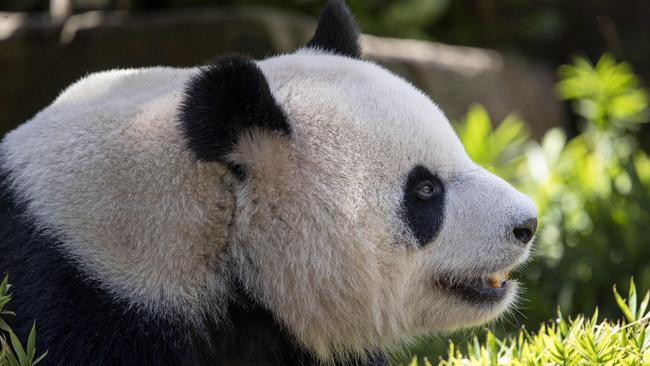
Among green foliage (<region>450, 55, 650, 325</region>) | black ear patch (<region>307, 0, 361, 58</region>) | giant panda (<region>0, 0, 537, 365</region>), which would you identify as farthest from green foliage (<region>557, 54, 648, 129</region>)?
giant panda (<region>0, 0, 537, 365</region>)

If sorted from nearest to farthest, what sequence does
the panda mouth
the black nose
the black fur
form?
the black fur, the black nose, the panda mouth

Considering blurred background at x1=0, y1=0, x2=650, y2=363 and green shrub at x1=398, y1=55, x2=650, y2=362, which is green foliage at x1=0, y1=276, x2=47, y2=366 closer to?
blurred background at x1=0, y1=0, x2=650, y2=363

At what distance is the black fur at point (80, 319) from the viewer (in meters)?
2.78

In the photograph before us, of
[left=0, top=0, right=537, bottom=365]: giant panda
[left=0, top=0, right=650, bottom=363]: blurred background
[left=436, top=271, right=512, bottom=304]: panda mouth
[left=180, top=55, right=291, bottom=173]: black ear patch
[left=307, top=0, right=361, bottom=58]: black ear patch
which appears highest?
[left=180, top=55, right=291, bottom=173]: black ear patch

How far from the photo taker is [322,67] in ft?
10.6

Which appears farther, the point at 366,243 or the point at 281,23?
the point at 281,23

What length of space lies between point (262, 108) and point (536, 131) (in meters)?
6.73

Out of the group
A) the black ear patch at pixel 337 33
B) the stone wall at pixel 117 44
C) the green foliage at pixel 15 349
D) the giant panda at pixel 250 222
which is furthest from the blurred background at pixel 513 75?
the green foliage at pixel 15 349

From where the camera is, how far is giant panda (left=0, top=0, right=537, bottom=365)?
2846 millimetres

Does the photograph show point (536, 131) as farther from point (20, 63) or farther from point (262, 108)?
point (262, 108)

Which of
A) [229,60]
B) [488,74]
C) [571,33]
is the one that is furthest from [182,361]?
[571,33]

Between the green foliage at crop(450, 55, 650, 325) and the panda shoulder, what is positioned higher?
the panda shoulder

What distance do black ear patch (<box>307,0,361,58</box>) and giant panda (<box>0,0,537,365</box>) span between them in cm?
43

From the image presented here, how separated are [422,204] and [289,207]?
1.51ft
